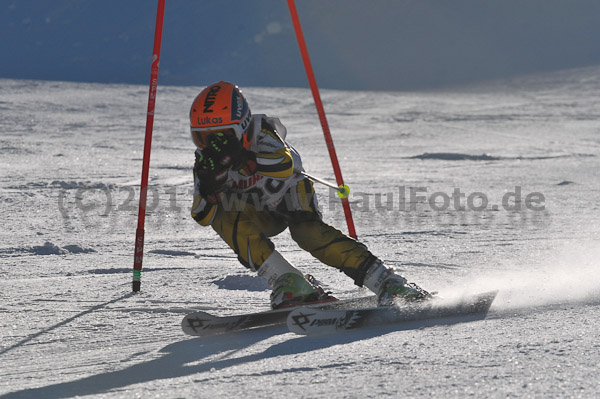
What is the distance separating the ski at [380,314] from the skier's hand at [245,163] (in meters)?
0.78

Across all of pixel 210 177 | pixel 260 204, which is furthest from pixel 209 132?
pixel 260 204

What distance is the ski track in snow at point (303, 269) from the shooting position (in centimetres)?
272

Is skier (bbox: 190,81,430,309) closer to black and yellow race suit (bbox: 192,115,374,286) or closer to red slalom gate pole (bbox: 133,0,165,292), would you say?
black and yellow race suit (bbox: 192,115,374,286)

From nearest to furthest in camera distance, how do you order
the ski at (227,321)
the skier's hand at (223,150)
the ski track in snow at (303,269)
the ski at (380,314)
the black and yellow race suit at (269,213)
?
the ski track in snow at (303,269) → the ski at (380,314) → the ski at (227,321) → the skier's hand at (223,150) → the black and yellow race suit at (269,213)

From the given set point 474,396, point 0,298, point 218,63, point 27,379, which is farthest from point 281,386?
point 218,63

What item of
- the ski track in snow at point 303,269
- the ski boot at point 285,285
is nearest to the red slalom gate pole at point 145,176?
the ski track in snow at point 303,269

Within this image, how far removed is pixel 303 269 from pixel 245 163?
1441 millimetres

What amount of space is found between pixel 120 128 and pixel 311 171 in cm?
527

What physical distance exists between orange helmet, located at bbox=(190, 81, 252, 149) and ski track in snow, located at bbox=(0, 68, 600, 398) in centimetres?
88

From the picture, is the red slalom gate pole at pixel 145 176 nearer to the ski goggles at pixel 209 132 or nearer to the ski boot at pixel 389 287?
the ski goggles at pixel 209 132

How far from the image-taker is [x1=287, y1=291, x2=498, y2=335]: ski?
3.33 metres

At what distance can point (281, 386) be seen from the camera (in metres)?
2.60

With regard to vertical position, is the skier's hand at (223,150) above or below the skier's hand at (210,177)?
above

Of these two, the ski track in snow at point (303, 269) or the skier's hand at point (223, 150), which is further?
the skier's hand at point (223, 150)
